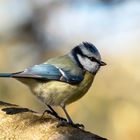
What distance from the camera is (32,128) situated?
1.96m

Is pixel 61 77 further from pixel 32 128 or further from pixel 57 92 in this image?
pixel 32 128

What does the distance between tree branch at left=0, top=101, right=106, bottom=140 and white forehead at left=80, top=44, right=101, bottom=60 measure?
1.88 ft

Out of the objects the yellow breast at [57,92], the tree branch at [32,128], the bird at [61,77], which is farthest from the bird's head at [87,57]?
the tree branch at [32,128]

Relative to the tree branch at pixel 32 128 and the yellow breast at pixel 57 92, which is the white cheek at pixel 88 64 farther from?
the tree branch at pixel 32 128

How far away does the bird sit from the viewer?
252 cm

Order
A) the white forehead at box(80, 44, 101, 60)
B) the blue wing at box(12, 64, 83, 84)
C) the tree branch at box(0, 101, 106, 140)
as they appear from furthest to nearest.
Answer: the white forehead at box(80, 44, 101, 60) → the blue wing at box(12, 64, 83, 84) → the tree branch at box(0, 101, 106, 140)

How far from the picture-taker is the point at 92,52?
2627 mm

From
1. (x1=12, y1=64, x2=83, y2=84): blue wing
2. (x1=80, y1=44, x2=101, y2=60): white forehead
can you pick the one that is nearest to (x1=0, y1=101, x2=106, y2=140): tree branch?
(x1=12, y1=64, x2=83, y2=84): blue wing

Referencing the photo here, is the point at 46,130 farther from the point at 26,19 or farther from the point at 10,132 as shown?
the point at 26,19

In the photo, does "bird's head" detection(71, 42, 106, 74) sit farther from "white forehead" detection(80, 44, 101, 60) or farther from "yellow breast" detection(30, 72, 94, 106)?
"yellow breast" detection(30, 72, 94, 106)

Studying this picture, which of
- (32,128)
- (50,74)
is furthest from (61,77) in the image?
(32,128)

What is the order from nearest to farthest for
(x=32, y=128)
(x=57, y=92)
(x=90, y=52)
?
(x=32, y=128) → (x=57, y=92) → (x=90, y=52)

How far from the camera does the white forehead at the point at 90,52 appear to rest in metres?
2.62

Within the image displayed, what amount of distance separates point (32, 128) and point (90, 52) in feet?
2.55
